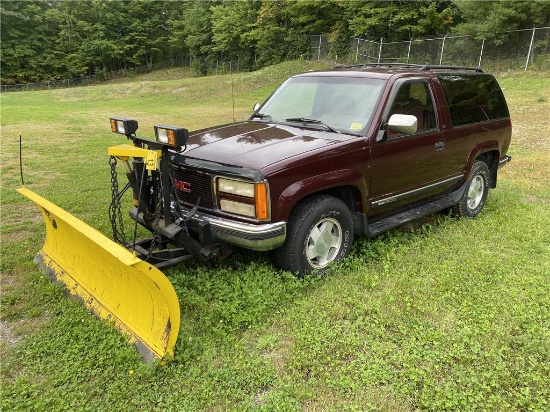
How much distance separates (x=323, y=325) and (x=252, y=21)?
44476mm

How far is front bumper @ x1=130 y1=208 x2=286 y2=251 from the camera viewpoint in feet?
11.8

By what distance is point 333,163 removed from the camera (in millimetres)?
4039

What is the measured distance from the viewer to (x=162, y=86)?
32281 mm

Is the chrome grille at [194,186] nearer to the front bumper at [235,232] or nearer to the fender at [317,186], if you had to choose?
the front bumper at [235,232]

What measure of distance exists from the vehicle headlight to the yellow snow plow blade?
0.97 metres

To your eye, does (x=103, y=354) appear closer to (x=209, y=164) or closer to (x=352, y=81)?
(x=209, y=164)

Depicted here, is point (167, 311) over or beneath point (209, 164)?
beneath

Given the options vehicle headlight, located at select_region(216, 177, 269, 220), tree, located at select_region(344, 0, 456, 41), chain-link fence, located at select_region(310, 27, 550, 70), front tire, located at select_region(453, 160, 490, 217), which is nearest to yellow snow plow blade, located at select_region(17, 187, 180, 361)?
vehicle headlight, located at select_region(216, 177, 269, 220)

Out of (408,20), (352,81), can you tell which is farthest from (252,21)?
(352,81)

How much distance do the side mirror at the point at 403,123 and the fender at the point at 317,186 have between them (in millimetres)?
616

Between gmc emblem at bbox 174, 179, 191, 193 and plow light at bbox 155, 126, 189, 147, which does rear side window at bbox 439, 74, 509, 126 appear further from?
plow light at bbox 155, 126, 189, 147

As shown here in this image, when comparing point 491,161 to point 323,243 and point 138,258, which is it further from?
point 138,258

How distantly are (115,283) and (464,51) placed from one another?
983 inches

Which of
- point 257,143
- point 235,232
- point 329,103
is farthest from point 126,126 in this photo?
point 329,103
